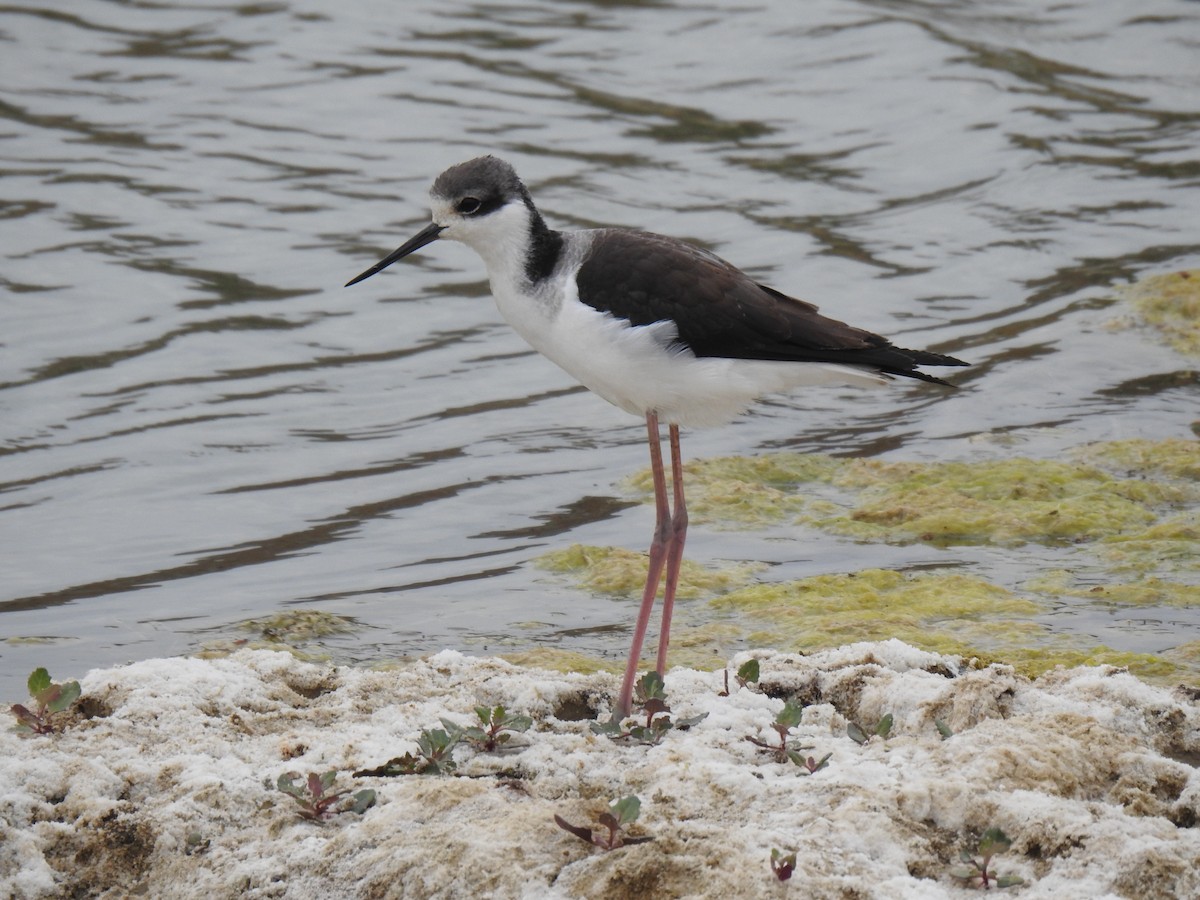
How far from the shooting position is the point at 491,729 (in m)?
4.09

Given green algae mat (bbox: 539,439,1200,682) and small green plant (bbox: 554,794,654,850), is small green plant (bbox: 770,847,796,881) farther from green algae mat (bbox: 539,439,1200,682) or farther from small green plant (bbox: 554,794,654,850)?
green algae mat (bbox: 539,439,1200,682)

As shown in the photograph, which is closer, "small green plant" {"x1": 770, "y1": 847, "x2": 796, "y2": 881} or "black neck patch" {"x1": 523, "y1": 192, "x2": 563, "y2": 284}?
"small green plant" {"x1": 770, "y1": 847, "x2": 796, "y2": 881}

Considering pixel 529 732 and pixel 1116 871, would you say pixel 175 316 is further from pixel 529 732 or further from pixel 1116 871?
pixel 1116 871

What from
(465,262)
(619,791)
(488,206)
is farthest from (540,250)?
(465,262)

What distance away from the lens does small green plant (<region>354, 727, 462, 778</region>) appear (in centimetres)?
395

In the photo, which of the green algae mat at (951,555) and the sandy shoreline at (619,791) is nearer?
the sandy shoreline at (619,791)

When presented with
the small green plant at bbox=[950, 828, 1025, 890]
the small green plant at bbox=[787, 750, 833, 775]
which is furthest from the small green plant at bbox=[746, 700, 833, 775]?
the small green plant at bbox=[950, 828, 1025, 890]

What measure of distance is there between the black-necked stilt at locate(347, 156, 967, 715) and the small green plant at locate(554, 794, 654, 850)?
48.8 inches

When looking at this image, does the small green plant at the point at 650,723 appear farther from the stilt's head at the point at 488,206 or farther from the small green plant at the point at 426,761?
the stilt's head at the point at 488,206

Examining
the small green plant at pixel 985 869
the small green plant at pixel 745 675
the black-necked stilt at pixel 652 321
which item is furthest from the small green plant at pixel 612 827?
the black-necked stilt at pixel 652 321

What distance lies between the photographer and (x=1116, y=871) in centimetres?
337

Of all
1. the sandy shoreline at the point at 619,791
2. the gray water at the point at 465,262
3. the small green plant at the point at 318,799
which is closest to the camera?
the sandy shoreline at the point at 619,791

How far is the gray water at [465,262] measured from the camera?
6.46m

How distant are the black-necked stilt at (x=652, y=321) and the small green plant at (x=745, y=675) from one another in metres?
0.31
